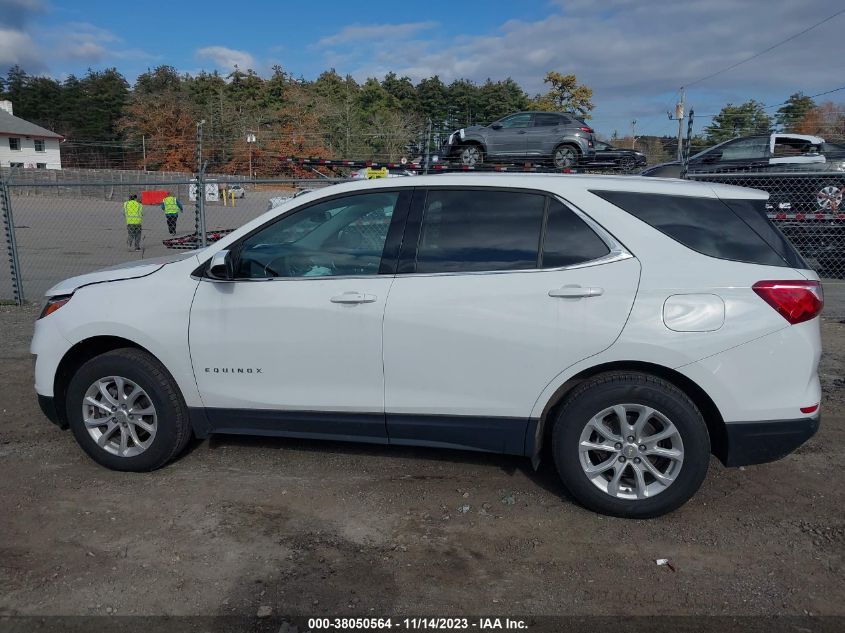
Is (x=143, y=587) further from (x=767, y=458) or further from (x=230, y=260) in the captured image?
(x=767, y=458)

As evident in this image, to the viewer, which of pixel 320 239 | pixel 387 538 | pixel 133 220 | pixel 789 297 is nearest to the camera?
pixel 789 297

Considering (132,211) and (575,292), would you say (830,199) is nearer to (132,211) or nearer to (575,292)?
(575,292)

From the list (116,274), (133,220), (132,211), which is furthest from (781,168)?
(133,220)

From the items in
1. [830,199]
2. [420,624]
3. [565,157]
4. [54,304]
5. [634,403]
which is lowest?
[420,624]

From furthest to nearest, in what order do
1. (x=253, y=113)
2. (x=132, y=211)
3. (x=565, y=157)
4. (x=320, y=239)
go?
(x=253, y=113), (x=132, y=211), (x=565, y=157), (x=320, y=239)

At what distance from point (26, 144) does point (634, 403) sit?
6960 centimetres

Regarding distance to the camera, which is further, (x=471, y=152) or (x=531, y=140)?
(x=471, y=152)

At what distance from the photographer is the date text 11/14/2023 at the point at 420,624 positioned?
295cm

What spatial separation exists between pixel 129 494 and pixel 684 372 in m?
3.22

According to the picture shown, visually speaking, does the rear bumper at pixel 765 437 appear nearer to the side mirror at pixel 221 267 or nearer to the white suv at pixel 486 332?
the white suv at pixel 486 332

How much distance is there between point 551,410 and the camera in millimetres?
3992

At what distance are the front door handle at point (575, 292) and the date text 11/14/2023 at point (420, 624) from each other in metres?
1.60

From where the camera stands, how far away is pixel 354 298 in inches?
155

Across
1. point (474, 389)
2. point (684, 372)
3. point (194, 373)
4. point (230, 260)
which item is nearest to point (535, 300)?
point (474, 389)
